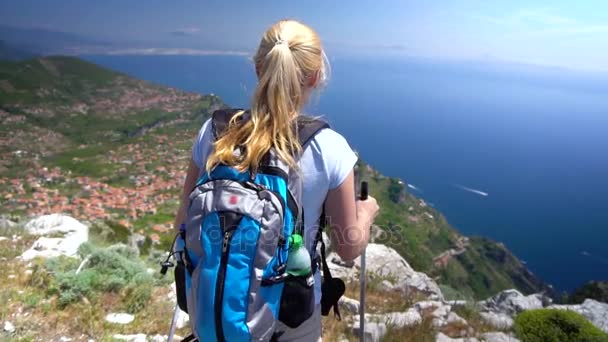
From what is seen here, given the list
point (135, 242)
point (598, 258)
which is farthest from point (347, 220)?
point (598, 258)

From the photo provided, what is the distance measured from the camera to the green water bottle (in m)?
1.32

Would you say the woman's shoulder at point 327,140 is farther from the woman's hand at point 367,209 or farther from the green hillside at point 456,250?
the green hillside at point 456,250

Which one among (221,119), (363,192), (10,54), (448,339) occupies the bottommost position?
(448,339)

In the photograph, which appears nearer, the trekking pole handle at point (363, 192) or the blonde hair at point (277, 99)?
the blonde hair at point (277, 99)

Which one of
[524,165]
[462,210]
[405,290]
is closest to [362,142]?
[524,165]

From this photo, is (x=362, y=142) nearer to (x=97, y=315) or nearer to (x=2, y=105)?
(x=2, y=105)

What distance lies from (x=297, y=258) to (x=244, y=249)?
187mm

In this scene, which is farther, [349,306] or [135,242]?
[135,242]

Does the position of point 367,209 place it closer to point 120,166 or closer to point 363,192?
point 363,192

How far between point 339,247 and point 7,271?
374 cm

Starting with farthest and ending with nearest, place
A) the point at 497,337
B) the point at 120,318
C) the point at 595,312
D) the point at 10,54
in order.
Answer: the point at 10,54 < the point at 595,312 < the point at 497,337 < the point at 120,318

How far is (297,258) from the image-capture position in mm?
1326

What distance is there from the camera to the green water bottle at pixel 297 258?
1.32 meters

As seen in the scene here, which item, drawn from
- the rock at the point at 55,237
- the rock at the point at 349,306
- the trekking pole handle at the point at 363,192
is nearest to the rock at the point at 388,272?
the rock at the point at 349,306
